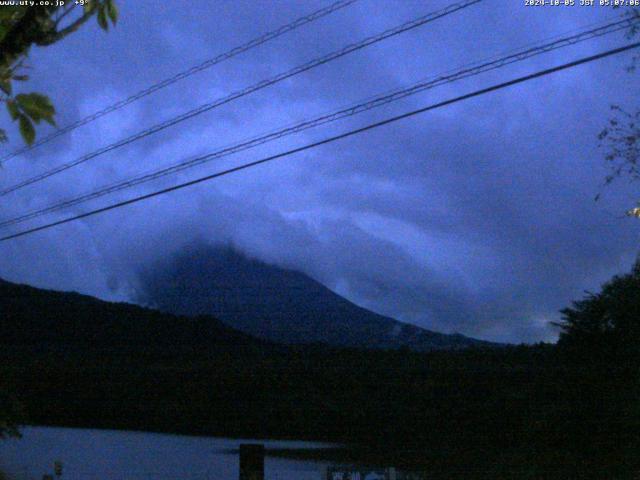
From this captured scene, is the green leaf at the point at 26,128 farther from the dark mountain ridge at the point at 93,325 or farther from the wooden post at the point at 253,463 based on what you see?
the dark mountain ridge at the point at 93,325

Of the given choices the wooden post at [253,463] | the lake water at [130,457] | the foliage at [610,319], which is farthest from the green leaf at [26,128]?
the foliage at [610,319]

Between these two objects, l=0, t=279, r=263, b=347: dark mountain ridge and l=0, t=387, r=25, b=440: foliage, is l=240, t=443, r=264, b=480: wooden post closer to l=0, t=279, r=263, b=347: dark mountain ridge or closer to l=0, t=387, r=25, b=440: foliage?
l=0, t=387, r=25, b=440: foliage

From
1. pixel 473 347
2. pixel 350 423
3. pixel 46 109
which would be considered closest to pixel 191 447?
pixel 350 423

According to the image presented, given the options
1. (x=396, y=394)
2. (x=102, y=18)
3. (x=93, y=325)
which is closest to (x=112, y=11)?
(x=102, y=18)

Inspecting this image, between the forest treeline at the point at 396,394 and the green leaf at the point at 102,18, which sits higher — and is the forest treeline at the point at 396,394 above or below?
above

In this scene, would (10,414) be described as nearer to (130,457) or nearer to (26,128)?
(130,457)

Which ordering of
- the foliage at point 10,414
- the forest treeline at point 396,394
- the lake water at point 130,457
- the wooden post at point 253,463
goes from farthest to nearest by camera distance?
the forest treeline at point 396,394
the foliage at point 10,414
the lake water at point 130,457
the wooden post at point 253,463

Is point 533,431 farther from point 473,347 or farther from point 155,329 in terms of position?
point 155,329
